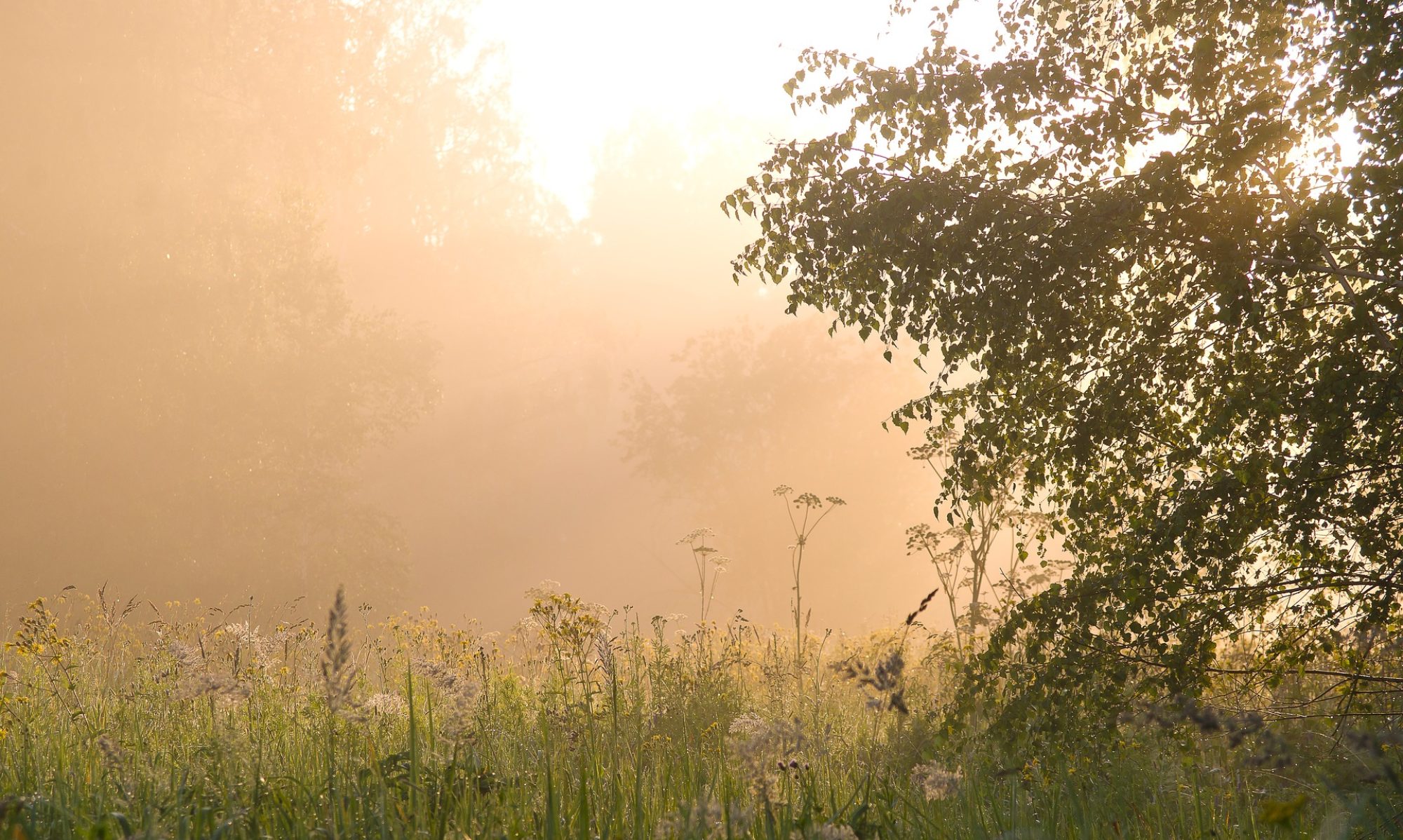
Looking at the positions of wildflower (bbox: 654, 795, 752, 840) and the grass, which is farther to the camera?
the grass

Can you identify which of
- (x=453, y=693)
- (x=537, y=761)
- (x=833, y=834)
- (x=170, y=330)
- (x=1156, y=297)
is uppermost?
(x=170, y=330)

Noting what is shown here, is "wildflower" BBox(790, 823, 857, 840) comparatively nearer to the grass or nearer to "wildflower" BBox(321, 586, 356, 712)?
the grass

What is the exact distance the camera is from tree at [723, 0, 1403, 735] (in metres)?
4.51

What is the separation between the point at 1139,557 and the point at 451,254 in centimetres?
3791

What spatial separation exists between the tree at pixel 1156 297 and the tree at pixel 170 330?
76.4ft

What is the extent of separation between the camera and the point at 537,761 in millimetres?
3592

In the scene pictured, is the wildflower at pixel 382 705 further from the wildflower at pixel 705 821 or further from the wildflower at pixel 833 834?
the wildflower at pixel 833 834

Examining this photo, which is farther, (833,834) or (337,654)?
(833,834)

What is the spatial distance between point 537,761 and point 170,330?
991 inches

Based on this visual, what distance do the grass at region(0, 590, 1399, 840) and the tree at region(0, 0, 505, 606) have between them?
19.1 m

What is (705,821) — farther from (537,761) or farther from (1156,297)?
(1156,297)

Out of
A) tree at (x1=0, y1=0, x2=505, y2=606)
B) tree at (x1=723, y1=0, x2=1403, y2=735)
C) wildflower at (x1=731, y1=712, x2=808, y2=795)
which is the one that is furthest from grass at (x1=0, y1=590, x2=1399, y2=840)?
tree at (x1=0, y1=0, x2=505, y2=606)

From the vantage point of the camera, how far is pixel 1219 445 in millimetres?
5023

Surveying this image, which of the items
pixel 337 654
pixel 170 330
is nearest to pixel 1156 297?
pixel 337 654
